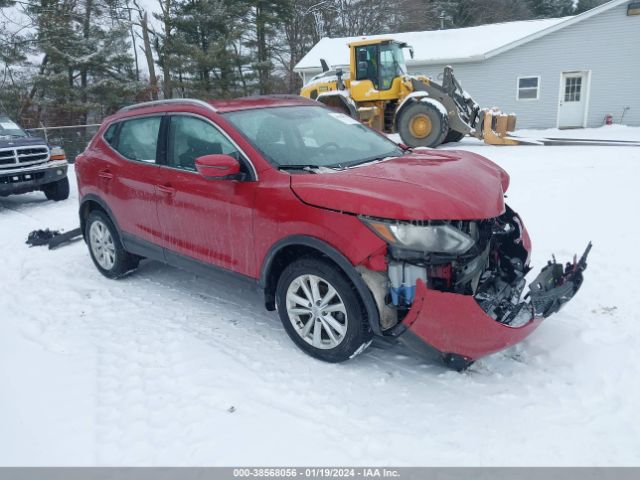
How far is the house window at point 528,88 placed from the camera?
64.4 feet

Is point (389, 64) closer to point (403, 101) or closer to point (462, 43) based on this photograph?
point (403, 101)

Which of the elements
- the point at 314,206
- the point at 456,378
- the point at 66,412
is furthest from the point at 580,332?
the point at 66,412

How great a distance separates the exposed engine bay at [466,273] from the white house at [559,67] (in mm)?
17908

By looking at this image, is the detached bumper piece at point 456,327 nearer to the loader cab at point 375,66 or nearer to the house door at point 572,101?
the loader cab at point 375,66

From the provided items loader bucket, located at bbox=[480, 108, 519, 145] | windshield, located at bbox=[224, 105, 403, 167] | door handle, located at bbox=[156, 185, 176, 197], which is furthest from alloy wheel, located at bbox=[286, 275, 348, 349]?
loader bucket, located at bbox=[480, 108, 519, 145]

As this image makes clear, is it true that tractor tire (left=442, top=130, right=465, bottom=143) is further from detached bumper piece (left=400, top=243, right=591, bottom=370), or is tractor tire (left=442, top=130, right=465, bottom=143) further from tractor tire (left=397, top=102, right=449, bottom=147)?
detached bumper piece (left=400, top=243, right=591, bottom=370)

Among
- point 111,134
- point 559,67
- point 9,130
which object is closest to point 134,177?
point 111,134

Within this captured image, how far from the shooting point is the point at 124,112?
512 cm

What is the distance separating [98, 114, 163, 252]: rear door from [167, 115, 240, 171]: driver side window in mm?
230

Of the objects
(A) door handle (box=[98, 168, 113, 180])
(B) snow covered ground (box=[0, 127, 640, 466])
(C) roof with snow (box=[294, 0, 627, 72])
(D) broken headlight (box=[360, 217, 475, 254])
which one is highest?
(C) roof with snow (box=[294, 0, 627, 72])

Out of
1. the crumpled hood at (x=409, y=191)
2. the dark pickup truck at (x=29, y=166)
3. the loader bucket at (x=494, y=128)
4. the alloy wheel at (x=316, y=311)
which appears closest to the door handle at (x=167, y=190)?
the crumpled hood at (x=409, y=191)

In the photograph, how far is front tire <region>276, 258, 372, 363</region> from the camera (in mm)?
3195

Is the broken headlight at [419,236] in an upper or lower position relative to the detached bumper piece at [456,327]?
upper

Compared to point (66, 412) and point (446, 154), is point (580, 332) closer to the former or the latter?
point (446, 154)
